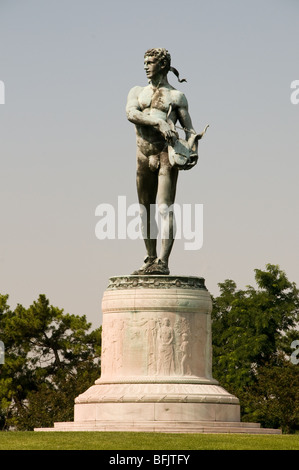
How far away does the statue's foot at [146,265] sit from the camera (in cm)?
2745

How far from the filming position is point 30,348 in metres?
60.4

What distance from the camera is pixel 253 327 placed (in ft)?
194

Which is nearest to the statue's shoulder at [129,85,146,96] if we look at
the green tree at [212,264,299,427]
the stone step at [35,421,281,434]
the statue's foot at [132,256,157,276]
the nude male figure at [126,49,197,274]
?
the nude male figure at [126,49,197,274]

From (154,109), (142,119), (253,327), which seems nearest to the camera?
(142,119)

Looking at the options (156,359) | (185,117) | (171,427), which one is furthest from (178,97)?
(171,427)

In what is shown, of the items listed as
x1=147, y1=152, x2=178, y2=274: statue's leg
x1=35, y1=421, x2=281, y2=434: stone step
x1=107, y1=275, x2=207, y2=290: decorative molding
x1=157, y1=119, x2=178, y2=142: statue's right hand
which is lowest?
x1=35, y1=421, x2=281, y2=434: stone step

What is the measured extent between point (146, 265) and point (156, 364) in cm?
280

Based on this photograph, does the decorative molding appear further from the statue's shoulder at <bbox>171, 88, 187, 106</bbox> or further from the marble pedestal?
the statue's shoulder at <bbox>171, 88, 187, 106</bbox>

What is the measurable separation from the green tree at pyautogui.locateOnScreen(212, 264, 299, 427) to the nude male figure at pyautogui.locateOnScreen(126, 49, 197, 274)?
26145 millimetres

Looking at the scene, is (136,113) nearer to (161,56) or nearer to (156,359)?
(161,56)

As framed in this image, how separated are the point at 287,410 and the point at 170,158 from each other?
2048cm

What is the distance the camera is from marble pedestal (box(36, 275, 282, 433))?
25266 millimetres

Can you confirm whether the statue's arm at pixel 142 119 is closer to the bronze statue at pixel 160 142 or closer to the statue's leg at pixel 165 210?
the bronze statue at pixel 160 142
